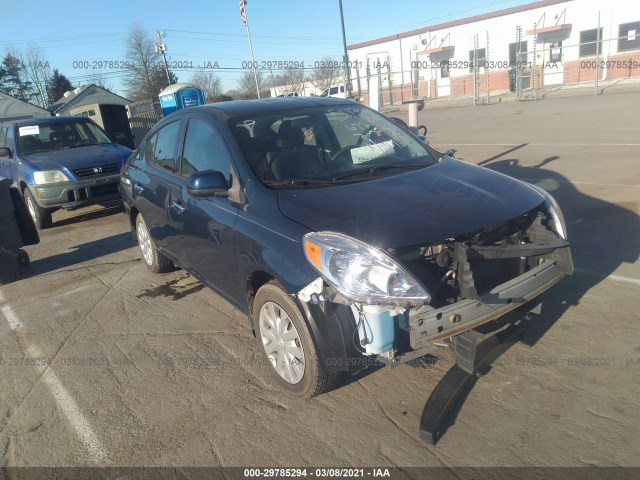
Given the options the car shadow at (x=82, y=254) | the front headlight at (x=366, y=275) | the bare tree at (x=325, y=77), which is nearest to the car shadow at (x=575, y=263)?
the front headlight at (x=366, y=275)

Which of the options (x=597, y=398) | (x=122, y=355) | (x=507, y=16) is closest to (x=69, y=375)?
(x=122, y=355)

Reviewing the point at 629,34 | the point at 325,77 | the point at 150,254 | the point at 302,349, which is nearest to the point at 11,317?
the point at 150,254

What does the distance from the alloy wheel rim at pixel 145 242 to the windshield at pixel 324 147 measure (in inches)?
87.4

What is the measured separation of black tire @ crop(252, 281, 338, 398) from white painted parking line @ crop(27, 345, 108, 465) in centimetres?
111

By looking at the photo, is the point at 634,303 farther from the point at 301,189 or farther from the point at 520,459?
the point at 301,189

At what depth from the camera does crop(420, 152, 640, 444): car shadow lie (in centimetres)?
278

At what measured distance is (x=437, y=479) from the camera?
2363 millimetres

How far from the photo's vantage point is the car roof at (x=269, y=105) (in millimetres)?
3913

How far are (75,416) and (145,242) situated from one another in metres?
2.62

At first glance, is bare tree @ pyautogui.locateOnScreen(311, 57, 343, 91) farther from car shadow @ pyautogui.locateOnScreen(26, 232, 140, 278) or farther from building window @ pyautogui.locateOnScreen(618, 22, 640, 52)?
car shadow @ pyautogui.locateOnScreen(26, 232, 140, 278)

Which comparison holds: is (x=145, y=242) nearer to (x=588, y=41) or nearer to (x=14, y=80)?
(x=588, y=41)

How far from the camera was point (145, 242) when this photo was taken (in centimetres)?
548

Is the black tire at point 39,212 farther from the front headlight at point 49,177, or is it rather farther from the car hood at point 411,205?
the car hood at point 411,205

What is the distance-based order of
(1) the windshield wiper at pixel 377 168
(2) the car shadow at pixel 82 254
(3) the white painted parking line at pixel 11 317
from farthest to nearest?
(2) the car shadow at pixel 82 254, (3) the white painted parking line at pixel 11 317, (1) the windshield wiper at pixel 377 168
